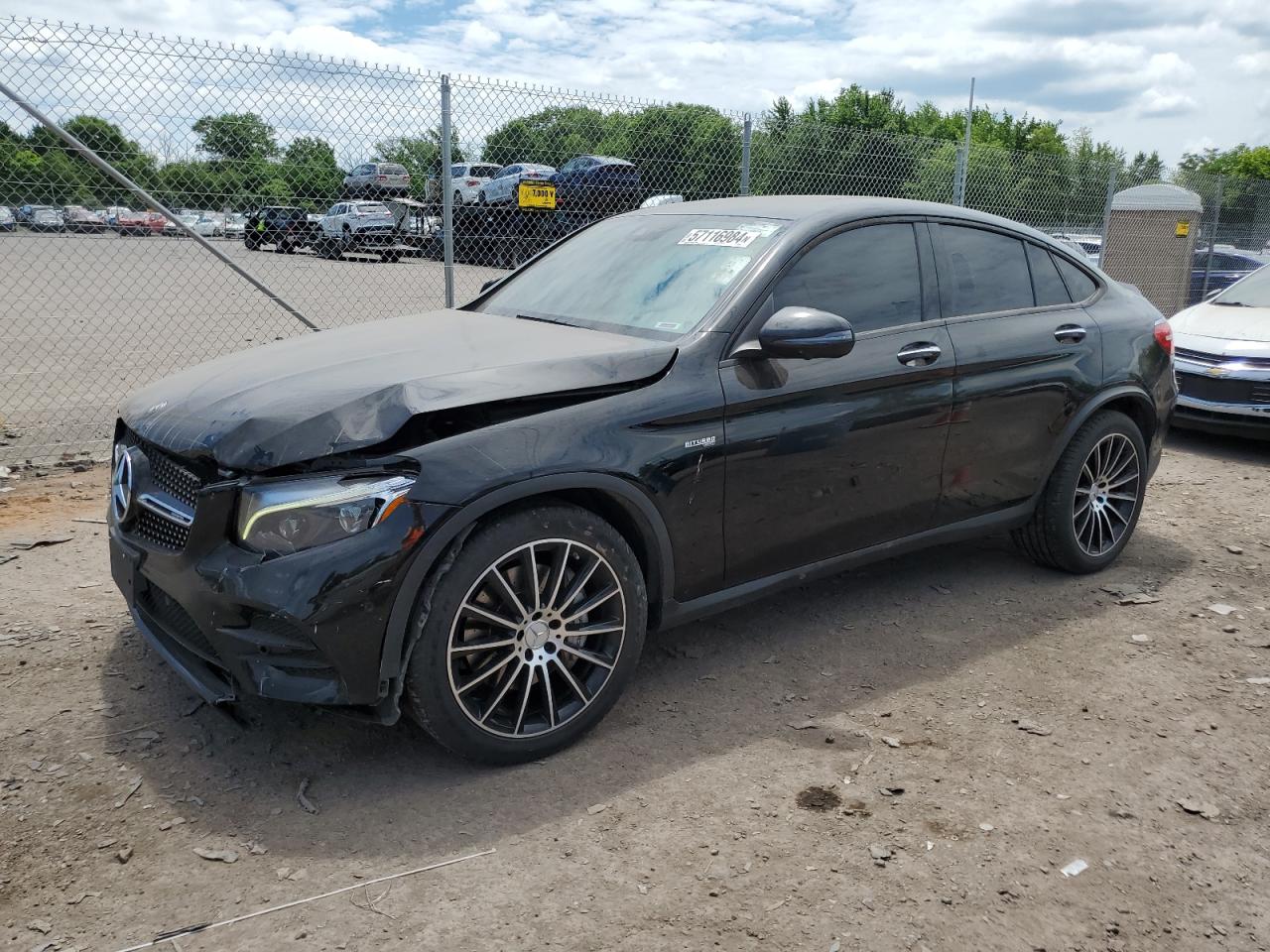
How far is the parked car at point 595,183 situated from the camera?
840cm

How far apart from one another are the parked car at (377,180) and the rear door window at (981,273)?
4540mm

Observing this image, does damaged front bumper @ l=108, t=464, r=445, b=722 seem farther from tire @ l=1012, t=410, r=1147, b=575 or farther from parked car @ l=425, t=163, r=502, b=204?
parked car @ l=425, t=163, r=502, b=204

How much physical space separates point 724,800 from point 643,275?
1999 mm

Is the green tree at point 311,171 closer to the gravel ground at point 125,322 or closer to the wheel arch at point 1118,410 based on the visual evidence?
the gravel ground at point 125,322

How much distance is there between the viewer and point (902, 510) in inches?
162

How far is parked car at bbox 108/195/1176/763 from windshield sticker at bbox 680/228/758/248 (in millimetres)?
15

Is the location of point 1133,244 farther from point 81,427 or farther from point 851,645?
point 81,427

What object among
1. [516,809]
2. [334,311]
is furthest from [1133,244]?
[516,809]

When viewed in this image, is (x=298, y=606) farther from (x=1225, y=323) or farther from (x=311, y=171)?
(x=1225, y=323)

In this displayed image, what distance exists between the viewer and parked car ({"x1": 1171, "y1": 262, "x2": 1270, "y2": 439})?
7477mm

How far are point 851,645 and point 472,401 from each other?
6.54 ft

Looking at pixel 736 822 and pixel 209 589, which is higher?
pixel 209 589

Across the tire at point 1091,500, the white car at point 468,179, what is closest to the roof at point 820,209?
the tire at point 1091,500

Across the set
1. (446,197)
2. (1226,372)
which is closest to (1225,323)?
(1226,372)
